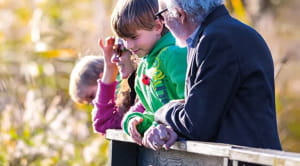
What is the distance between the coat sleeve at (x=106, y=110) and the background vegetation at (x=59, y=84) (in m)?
1.72

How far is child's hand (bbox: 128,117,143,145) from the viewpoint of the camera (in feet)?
13.1

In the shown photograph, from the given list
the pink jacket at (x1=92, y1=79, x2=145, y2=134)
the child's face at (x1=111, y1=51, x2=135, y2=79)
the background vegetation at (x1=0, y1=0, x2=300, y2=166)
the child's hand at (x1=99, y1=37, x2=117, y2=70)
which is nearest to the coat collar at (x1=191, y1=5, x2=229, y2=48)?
the child's face at (x1=111, y1=51, x2=135, y2=79)

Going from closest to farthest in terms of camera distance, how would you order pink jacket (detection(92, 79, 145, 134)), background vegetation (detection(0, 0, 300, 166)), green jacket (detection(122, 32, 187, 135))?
green jacket (detection(122, 32, 187, 135))
pink jacket (detection(92, 79, 145, 134))
background vegetation (detection(0, 0, 300, 166))

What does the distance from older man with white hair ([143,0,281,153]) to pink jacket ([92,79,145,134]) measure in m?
1.38

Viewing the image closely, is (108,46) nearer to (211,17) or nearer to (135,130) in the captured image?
(135,130)

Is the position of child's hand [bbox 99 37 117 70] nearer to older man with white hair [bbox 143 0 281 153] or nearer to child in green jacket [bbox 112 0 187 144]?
child in green jacket [bbox 112 0 187 144]

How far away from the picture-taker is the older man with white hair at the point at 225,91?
3.51 meters

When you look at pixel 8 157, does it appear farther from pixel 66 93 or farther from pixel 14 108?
pixel 66 93

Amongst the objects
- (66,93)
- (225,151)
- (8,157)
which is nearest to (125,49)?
(225,151)

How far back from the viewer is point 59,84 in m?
9.21

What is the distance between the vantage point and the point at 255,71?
11.7 feet

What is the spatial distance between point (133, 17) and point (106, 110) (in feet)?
3.16

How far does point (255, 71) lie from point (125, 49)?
4.47ft

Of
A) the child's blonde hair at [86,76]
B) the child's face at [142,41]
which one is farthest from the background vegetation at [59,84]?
the child's face at [142,41]
